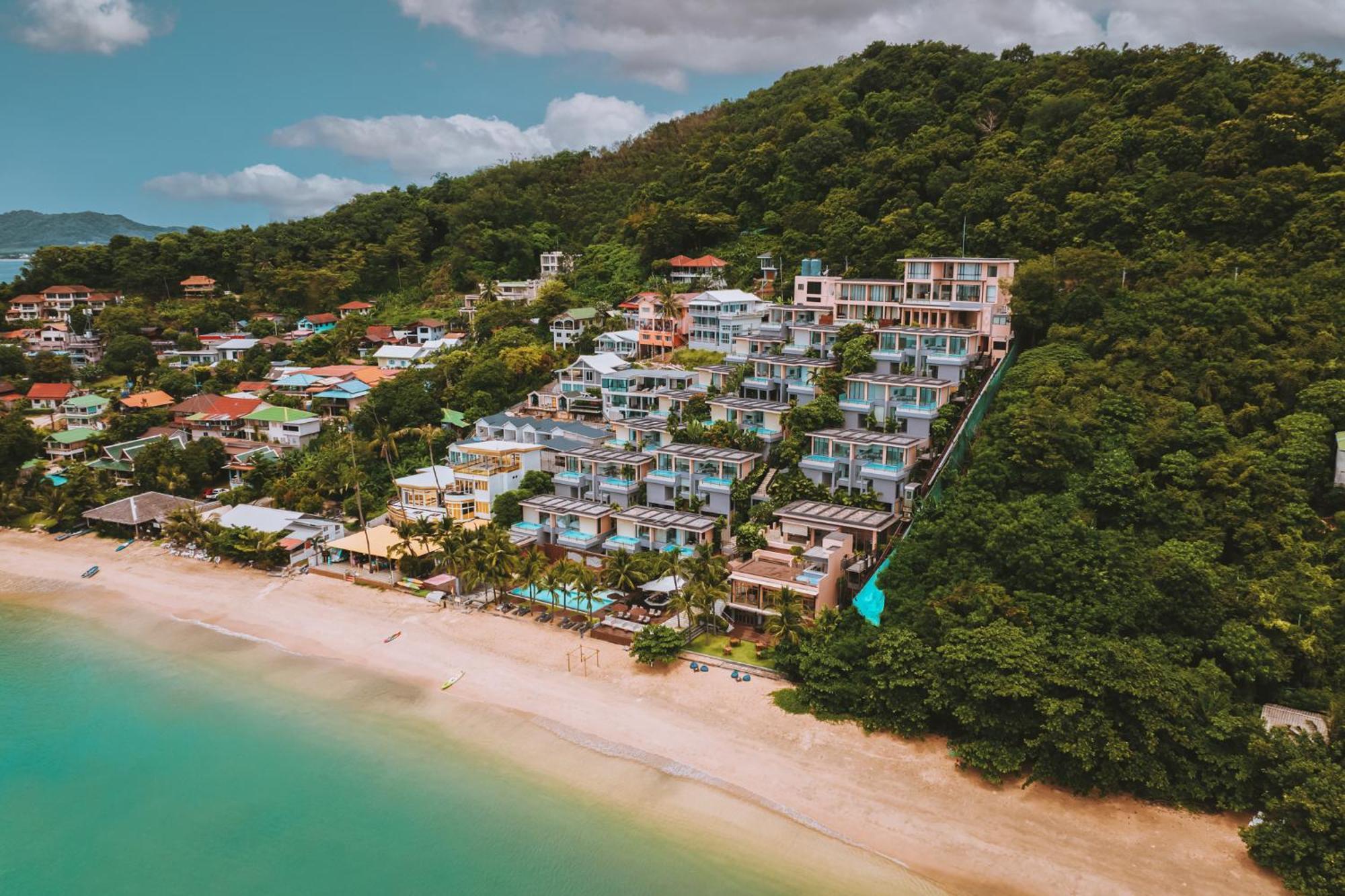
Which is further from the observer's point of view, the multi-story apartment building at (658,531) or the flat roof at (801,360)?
the flat roof at (801,360)

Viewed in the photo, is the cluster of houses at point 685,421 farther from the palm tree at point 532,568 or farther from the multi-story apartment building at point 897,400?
the palm tree at point 532,568

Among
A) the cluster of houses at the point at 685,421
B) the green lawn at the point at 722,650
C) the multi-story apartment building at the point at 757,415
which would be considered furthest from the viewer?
the multi-story apartment building at the point at 757,415

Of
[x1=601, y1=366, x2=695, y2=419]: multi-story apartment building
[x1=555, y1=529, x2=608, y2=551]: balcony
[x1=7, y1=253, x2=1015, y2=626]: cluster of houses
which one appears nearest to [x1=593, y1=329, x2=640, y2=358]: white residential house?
[x1=7, y1=253, x2=1015, y2=626]: cluster of houses

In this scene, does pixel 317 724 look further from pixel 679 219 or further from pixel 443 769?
pixel 679 219

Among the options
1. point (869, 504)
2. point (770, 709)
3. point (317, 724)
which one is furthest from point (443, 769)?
point (869, 504)

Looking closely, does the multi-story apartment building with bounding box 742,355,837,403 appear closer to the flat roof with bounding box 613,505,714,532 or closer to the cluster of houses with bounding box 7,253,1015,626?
the cluster of houses with bounding box 7,253,1015,626

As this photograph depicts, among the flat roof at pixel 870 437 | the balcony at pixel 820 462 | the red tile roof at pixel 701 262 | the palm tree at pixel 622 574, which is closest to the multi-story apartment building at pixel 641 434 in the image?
the balcony at pixel 820 462
